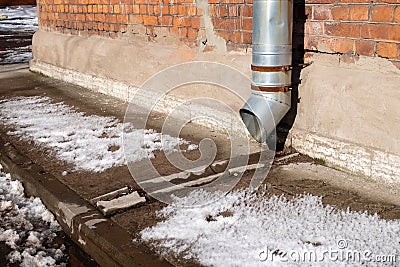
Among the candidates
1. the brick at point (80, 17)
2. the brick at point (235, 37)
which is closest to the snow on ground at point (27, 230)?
the brick at point (235, 37)

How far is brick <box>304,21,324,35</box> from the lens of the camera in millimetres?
3338

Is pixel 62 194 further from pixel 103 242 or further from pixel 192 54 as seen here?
pixel 192 54

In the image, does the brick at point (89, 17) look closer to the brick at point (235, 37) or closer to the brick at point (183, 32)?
the brick at point (183, 32)

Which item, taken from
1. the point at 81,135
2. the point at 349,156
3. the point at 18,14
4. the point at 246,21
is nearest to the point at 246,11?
the point at 246,21

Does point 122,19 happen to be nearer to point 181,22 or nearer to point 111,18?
point 111,18

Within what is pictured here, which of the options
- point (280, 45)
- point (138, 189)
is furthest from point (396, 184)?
point (138, 189)

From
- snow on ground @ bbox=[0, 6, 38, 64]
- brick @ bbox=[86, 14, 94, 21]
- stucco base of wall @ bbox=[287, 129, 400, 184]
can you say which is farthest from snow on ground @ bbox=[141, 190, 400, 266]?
snow on ground @ bbox=[0, 6, 38, 64]

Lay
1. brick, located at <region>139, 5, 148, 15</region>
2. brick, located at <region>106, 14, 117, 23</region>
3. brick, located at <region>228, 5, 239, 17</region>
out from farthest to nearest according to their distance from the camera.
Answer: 1. brick, located at <region>106, 14, 117, 23</region>
2. brick, located at <region>139, 5, 148, 15</region>
3. brick, located at <region>228, 5, 239, 17</region>

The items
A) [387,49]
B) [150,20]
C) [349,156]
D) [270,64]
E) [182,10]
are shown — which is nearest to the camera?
[387,49]

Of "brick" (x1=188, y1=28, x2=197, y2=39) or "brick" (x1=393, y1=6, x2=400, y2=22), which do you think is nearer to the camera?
"brick" (x1=393, y1=6, x2=400, y2=22)

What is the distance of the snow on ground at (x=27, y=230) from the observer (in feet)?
8.43

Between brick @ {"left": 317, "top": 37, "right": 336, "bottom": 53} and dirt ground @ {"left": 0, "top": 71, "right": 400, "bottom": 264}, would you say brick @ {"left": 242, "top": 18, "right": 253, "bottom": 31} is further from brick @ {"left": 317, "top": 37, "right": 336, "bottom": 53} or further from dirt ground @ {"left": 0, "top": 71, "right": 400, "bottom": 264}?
dirt ground @ {"left": 0, "top": 71, "right": 400, "bottom": 264}

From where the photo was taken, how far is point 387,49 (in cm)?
293

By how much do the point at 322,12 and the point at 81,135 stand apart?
7.61 feet
